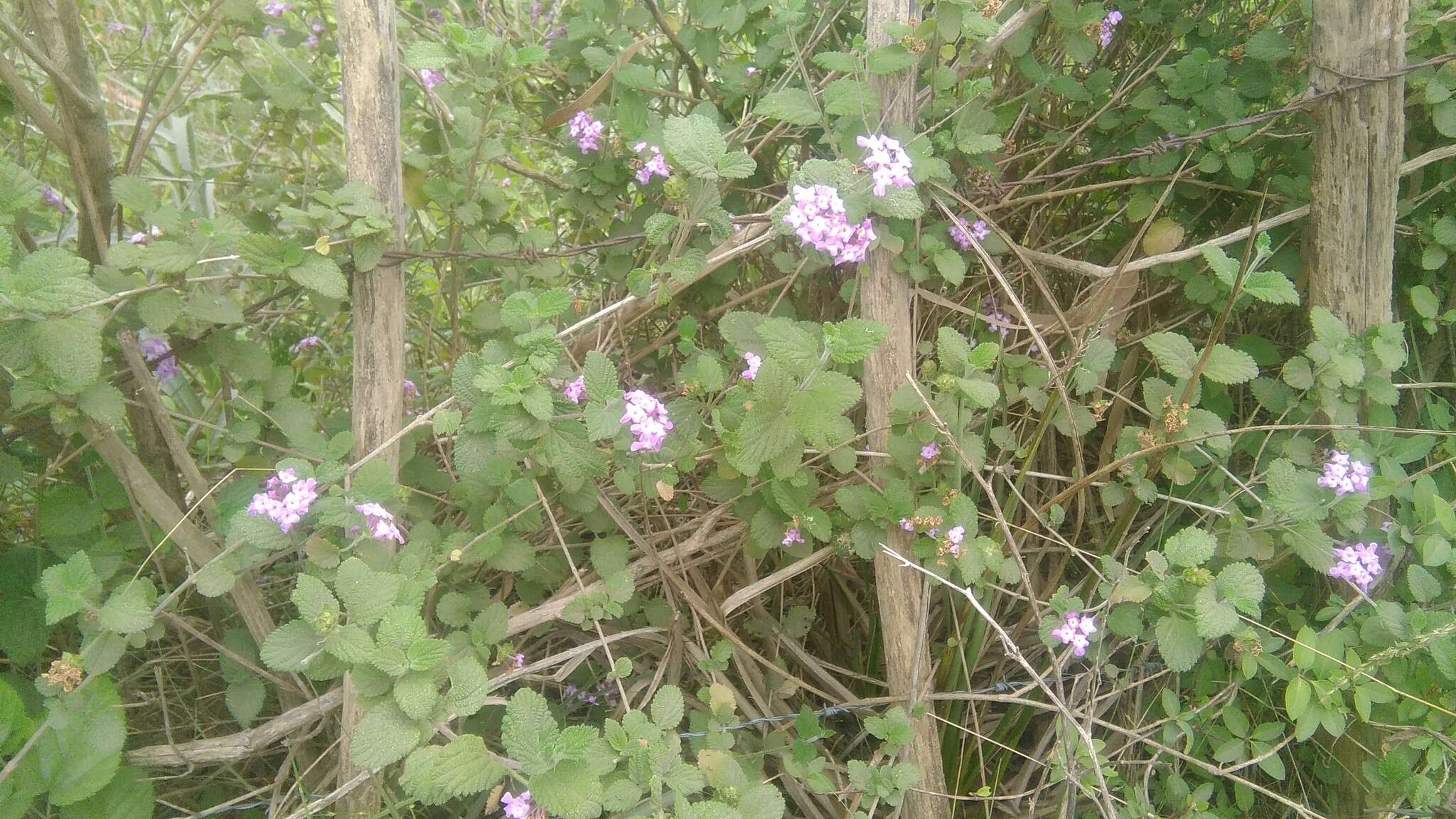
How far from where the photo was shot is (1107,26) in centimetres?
213

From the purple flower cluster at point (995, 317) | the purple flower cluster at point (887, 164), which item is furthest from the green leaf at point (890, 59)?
the purple flower cluster at point (995, 317)

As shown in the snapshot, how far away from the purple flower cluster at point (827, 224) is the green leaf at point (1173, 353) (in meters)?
0.61

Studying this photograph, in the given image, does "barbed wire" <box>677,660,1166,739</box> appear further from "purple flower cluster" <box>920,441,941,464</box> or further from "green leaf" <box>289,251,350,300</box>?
"green leaf" <box>289,251,350,300</box>

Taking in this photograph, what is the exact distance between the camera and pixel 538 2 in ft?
9.30

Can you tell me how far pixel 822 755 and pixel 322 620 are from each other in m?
1.16

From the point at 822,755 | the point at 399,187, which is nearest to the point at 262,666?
the point at 399,187

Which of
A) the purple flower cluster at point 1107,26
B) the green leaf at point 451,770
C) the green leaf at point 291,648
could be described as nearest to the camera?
the green leaf at point 451,770

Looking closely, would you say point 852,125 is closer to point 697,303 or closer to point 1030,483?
point 697,303

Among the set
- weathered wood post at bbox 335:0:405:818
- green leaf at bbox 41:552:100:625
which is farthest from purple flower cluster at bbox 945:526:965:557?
green leaf at bbox 41:552:100:625

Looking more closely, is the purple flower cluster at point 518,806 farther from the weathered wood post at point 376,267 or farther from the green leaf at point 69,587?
the green leaf at point 69,587

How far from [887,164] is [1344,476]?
109cm

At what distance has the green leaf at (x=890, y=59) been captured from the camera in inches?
62.7

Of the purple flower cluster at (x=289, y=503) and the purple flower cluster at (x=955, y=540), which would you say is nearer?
the purple flower cluster at (x=289, y=503)

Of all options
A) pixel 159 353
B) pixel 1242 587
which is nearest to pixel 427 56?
pixel 159 353
